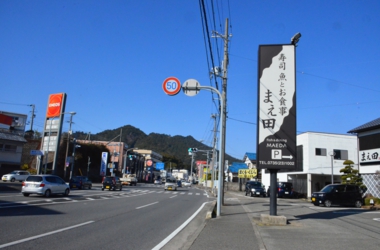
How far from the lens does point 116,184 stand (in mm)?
38750

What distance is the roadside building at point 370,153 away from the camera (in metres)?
28.0

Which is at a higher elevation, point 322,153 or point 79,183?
point 322,153

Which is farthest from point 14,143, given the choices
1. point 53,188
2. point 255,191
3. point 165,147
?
point 165,147

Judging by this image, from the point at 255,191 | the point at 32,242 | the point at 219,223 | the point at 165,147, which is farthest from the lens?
the point at 165,147

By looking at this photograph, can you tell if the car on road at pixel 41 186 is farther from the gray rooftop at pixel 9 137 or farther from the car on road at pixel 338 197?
the gray rooftop at pixel 9 137

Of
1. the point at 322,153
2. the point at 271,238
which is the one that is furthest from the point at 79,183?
the point at 271,238

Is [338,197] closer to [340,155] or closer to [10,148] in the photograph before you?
[340,155]

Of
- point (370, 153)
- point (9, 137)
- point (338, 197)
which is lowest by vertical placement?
point (338, 197)

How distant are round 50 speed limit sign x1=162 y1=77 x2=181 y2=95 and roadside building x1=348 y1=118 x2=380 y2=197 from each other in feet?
67.1

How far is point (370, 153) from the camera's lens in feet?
94.3

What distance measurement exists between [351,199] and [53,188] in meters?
20.7

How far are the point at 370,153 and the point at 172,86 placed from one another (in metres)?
22.0

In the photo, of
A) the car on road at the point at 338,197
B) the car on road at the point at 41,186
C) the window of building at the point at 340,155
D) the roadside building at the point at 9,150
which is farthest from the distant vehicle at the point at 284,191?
the roadside building at the point at 9,150

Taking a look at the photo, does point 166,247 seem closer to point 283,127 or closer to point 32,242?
point 32,242
